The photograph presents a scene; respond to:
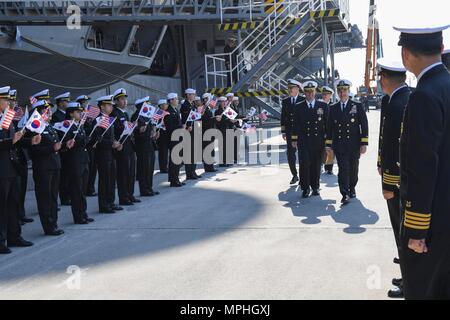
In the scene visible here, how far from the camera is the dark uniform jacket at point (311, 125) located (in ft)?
28.1

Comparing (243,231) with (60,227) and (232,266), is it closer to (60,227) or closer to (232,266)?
(232,266)

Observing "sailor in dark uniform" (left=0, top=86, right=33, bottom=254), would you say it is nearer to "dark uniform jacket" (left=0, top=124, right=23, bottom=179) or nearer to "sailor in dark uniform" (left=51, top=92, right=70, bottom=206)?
"dark uniform jacket" (left=0, top=124, right=23, bottom=179)

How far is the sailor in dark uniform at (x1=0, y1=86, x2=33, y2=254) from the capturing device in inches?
230

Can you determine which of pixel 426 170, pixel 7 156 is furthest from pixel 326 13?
pixel 426 170

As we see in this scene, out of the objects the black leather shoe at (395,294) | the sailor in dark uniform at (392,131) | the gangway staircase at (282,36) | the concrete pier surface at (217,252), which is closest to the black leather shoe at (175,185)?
the concrete pier surface at (217,252)

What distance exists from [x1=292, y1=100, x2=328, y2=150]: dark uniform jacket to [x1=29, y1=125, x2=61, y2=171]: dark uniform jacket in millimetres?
3672

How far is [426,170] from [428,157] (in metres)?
0.06

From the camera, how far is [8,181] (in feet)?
19.5

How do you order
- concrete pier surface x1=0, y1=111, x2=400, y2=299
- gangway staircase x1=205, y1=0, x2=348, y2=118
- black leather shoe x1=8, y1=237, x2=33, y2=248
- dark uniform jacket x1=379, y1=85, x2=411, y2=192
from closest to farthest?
dark uniform jacket x1=379, y1=85, x2=411, y2=192
concrete pier surface x1=0, y1=111, x2=400, y2=299
black leather shoe x1=8, y1=237, x2=33, y2=248
gangway staircase x1=205, y1=0, x2=348, y2=118

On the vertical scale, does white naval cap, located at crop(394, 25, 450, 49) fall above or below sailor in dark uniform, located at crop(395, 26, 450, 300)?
above

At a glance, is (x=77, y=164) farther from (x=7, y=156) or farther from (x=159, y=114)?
(x=159, y=114)

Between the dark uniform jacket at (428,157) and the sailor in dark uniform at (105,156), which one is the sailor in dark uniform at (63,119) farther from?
the dark uniform jacket at (428,157)

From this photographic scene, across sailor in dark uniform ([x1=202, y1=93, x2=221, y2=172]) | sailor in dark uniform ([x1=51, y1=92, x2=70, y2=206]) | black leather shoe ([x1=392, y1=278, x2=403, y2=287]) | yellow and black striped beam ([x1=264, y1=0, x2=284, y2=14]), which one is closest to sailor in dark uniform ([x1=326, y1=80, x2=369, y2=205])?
black leather shoe ([x1=392, y1=278, x2=403, y2=287])
